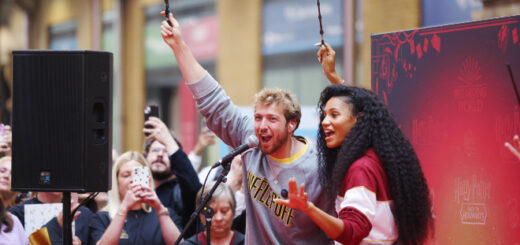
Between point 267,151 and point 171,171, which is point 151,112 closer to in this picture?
point 171,171

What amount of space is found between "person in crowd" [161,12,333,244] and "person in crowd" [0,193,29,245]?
4.52 feet

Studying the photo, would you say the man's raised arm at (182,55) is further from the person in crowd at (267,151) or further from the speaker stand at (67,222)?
the speaker stand at (67,222)

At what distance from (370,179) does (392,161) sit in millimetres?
137

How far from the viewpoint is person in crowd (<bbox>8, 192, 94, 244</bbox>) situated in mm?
3459

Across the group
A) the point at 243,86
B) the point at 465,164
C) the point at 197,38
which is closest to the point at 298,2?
the point at 243,86

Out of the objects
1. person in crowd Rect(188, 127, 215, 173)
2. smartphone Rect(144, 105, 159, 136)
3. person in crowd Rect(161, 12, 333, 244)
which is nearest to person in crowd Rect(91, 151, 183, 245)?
smartphone Rect(144, 105, 159, 136)

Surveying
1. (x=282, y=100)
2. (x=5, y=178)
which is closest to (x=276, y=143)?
(x=282, y=100)

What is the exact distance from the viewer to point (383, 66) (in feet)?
10.3

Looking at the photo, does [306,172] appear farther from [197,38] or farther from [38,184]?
[197,38]

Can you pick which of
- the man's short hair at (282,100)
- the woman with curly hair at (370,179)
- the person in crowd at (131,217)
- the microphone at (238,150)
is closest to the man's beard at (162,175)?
the person in crowd at (131,217)

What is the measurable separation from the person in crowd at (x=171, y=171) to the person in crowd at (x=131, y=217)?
0.17m

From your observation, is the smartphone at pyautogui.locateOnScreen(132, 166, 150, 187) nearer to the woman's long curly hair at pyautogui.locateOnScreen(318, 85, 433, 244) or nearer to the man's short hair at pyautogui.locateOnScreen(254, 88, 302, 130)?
the man's short hair at pyautogui.locateOnScreen(254, 88, 302, 130)

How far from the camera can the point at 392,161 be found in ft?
7.53

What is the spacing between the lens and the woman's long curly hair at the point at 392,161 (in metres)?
2.30
